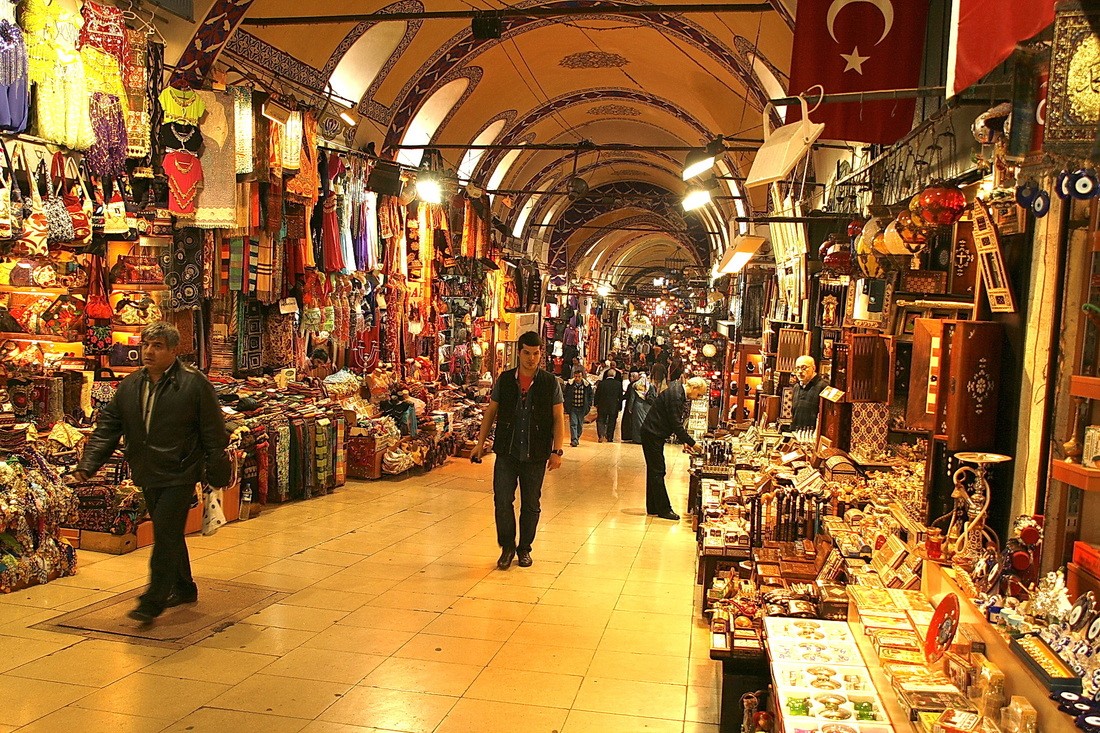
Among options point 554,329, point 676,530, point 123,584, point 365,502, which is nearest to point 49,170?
point 123,584

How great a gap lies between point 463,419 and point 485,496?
10.9 feet

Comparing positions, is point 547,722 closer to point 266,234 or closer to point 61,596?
point 61,596

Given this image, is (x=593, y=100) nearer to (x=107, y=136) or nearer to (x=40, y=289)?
(x=107, y=136)

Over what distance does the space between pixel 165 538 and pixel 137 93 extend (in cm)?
345

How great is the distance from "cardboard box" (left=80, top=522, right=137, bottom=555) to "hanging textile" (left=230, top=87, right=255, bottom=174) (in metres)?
2.94

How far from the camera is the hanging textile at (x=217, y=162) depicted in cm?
712

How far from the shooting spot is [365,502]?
817cm

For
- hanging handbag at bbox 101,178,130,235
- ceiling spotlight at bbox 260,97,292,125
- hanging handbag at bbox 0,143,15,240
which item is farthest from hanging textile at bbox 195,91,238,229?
hanging handbag at bbox 0,143,15,240

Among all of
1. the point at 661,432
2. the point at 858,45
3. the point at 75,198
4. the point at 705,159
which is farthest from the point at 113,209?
the point at 858,45

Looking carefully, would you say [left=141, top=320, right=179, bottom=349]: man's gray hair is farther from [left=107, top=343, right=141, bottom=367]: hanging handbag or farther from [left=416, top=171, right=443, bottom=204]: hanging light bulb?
[left=416, top=171, right=443, bottom=204]: hanging light bulb

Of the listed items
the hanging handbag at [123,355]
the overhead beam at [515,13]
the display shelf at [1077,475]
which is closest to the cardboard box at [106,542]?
the hanging handbag at [123,355]

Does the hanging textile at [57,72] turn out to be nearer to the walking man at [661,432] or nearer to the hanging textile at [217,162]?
the hanging textile at [217,162]

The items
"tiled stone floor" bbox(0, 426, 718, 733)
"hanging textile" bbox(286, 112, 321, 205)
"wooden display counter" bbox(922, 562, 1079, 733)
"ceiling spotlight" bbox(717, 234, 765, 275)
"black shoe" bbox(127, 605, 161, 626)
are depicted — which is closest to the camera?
"wooden display counter" bbox(922, 562, 1079, 733)

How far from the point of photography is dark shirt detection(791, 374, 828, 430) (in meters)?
7.28
